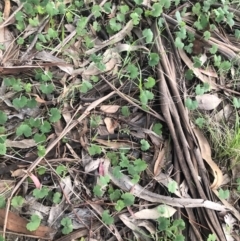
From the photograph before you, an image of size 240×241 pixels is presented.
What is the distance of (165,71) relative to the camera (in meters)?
1.68

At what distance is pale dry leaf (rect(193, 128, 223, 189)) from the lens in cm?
158

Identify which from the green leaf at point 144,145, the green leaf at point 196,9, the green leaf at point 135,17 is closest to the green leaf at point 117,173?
the green leaf at point 144,145

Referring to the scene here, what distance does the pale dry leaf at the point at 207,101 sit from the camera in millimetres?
1691

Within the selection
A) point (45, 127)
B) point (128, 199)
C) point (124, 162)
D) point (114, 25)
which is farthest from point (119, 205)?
point (114, 25)

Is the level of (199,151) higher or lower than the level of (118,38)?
lower

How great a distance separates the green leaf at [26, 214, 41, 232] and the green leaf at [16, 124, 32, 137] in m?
0.28

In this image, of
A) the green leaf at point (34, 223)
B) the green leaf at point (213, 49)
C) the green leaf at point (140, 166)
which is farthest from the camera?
the green leaf at point (213, 49)

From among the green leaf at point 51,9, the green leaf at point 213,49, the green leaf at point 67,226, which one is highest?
the green leaf at point 51,9

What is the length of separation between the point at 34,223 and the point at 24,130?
1.05 feet

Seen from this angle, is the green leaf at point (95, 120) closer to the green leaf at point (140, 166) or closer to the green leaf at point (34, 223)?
the green leaf at point (140, 166)

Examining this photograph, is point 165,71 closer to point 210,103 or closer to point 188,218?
point 210,103

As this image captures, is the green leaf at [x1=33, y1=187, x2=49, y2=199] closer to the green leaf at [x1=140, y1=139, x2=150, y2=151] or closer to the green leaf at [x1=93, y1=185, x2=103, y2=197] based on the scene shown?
the green leaf at [x1=93, y1=185, x2=103, y2=197]

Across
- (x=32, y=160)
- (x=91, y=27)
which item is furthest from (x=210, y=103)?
(x=32, y=160)

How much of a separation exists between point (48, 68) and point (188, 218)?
0.76 m
